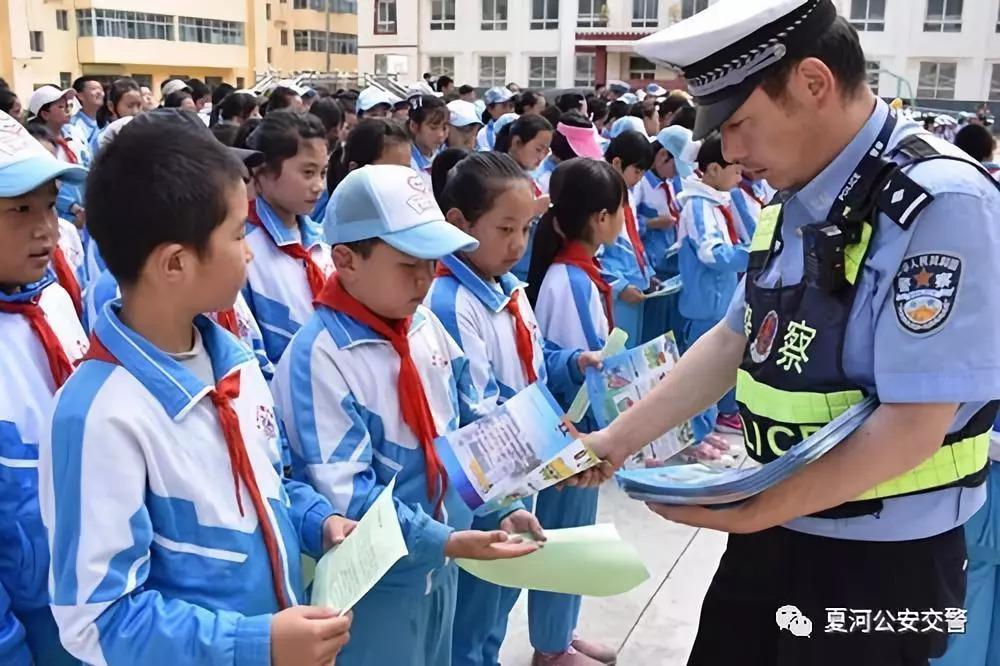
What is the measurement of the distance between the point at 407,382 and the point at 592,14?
112 feet

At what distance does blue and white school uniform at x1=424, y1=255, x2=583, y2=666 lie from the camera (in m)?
2.28

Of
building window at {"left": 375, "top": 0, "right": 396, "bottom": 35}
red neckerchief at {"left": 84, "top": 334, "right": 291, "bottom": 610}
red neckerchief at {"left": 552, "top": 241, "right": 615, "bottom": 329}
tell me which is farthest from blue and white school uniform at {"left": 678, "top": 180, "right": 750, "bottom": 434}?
building window at {"left": 375, "top": 0, "right": 396, "bottom": 35}

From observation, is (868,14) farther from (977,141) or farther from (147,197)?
(147,197)

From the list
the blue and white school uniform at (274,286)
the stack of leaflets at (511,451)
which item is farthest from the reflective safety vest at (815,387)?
the blue and white school uniform at (274,286)

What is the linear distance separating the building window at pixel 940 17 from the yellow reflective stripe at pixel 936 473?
33.5 meters

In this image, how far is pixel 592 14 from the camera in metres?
33.7

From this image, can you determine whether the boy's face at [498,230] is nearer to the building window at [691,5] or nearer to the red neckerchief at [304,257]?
the red neckerchief at [304,257]

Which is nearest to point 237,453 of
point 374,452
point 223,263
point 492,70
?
point 223,263

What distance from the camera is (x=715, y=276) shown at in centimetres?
433

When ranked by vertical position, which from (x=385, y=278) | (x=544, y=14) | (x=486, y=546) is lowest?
(x=486, y=546)

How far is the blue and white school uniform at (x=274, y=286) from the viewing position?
272 cm

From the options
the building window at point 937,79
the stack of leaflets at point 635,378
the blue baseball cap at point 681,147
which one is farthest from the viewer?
the building window at point 937,79

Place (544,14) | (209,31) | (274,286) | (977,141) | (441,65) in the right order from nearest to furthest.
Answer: (274,286) → (977,141) → (544,14) → (209,31) → (441,65)

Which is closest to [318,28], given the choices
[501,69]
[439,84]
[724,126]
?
[501,69]
